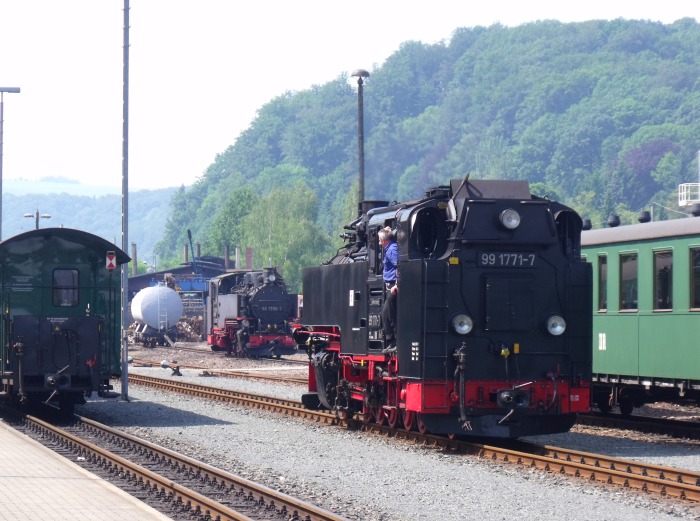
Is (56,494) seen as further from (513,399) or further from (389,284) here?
(513,399)

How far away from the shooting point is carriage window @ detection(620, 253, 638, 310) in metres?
18.5

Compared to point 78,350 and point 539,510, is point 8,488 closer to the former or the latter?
point 539,510

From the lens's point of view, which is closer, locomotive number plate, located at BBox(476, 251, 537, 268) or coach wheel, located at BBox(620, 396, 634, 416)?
locomotive number plate, located at BBox(476, 251, 537, 268)

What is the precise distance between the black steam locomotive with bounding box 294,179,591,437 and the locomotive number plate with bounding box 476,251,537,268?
0.04ft

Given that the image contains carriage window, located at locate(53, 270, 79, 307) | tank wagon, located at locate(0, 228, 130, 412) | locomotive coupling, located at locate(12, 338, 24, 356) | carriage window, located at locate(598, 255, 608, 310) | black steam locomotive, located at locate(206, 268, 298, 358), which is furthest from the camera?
black steam locomotive, located at locate(206, 268, 298, 358)

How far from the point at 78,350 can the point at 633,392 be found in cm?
964

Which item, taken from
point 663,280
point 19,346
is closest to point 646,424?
point 663,280

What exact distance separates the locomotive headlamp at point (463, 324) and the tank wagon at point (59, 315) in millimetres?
7987

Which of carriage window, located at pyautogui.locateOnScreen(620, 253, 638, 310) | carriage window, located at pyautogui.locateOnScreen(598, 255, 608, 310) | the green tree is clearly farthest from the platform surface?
the green tree

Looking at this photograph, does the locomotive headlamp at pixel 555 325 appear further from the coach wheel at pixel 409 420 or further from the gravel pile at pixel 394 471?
the coach wheel at pixel 409 420

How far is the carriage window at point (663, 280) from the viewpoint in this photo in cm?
1745

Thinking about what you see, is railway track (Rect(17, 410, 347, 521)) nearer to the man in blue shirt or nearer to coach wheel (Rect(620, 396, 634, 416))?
the man in blue shirt

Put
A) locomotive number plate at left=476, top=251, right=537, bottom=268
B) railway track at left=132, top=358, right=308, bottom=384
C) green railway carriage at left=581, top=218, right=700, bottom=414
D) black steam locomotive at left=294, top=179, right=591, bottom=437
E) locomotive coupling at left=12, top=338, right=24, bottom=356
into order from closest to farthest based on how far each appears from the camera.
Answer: black steam locomotive at left=294, top=179, right=591, bottom=437 < locomotive number plate at left=476, top=251, right=537, bottom=268 < green railway carriage at left=581, top=218, right=700, bottom=414 < locomotive coupling at left=12, top=338, right=24, bottom=356 < railway track at left=132, top=358, right=308, bottom=384

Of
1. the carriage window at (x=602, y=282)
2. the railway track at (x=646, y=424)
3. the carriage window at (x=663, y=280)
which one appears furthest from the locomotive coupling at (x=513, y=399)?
the carriage window at (x=602, y=282)
